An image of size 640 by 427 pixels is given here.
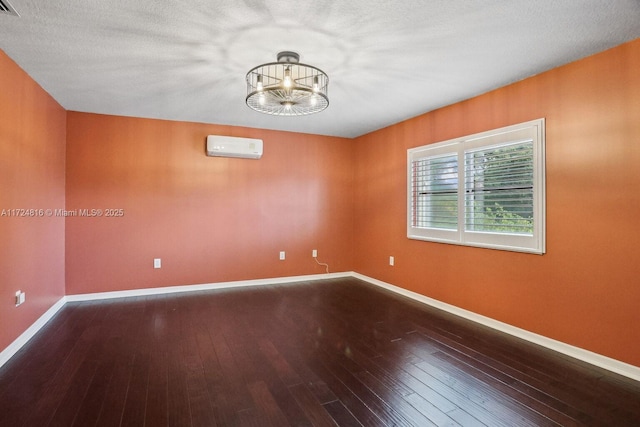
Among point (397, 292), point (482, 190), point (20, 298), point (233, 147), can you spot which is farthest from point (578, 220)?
point (20, 298)

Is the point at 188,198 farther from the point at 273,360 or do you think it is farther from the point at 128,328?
the point at 273,360

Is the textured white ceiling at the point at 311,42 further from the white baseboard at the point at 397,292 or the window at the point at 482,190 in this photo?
the white baseboard at the point at 397,292

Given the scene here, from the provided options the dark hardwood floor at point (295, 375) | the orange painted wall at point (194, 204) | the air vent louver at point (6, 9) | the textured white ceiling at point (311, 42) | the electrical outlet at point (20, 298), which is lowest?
the dark hardwood floor at point (295, 375)

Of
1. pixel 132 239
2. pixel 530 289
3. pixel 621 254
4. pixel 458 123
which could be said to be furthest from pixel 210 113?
pixel 621 254

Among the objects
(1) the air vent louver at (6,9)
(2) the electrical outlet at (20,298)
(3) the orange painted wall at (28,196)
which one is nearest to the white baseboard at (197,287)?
(3) the orange painted wall at (28,196)

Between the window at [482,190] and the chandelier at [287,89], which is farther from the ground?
the chandelier at [287,89]

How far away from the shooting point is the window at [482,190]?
111 inches

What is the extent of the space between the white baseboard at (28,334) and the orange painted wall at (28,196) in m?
0.04

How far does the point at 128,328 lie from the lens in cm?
307

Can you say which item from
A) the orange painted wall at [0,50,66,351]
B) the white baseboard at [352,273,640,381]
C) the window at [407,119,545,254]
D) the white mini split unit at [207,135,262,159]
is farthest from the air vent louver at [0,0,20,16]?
the white baseboard at [352,273,640,381]

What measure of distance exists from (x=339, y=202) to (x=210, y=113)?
96.0 inches

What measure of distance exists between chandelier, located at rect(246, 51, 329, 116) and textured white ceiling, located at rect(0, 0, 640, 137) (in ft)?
0.36

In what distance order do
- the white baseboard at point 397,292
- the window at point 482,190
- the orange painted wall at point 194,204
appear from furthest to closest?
the orange painted wall at point 194,204, the window at point 482,190, the white baseboard at point 397,292

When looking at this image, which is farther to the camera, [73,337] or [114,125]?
[114,125]
